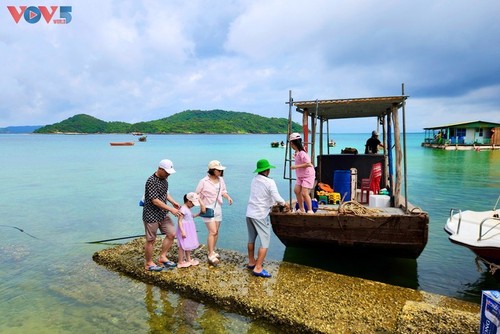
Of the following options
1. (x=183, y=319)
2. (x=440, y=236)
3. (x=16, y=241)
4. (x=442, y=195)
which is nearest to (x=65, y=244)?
(x=16, y=241)

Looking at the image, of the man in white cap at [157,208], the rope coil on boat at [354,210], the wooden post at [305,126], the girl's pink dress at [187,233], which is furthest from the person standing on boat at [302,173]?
the man in white cap at [157,208]

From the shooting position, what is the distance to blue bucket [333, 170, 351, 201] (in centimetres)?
880

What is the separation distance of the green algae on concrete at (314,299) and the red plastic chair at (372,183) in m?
3.54

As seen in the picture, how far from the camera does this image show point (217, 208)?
6176 millimetres

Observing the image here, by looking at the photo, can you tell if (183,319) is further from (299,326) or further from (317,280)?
(317,280)

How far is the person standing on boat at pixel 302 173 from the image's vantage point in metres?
6.71

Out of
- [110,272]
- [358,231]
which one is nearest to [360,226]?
[358,231]

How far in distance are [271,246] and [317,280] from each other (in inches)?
153

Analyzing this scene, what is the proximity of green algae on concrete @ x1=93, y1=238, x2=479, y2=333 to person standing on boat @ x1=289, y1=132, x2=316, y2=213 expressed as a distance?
1.39 meters

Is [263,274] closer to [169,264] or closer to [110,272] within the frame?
[169,264]

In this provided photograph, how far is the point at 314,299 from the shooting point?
494 cm

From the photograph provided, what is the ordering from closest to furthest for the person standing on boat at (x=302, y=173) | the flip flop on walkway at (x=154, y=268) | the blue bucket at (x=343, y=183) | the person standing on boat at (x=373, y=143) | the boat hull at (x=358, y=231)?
1. the boat hull at (x=358, y=231)
2. the flip flop on walkway at (x=154, y=268)
3. the person standing on boat at (x=302, y=173)
4. the blue bucket at (x=343, y=183)
5. the person standing on boat at (x=373, y=143)

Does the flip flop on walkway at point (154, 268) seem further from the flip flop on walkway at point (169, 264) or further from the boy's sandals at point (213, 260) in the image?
the boy's sandals at point (213, 260)

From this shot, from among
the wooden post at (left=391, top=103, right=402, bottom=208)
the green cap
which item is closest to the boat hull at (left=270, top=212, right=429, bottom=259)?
the green cap
